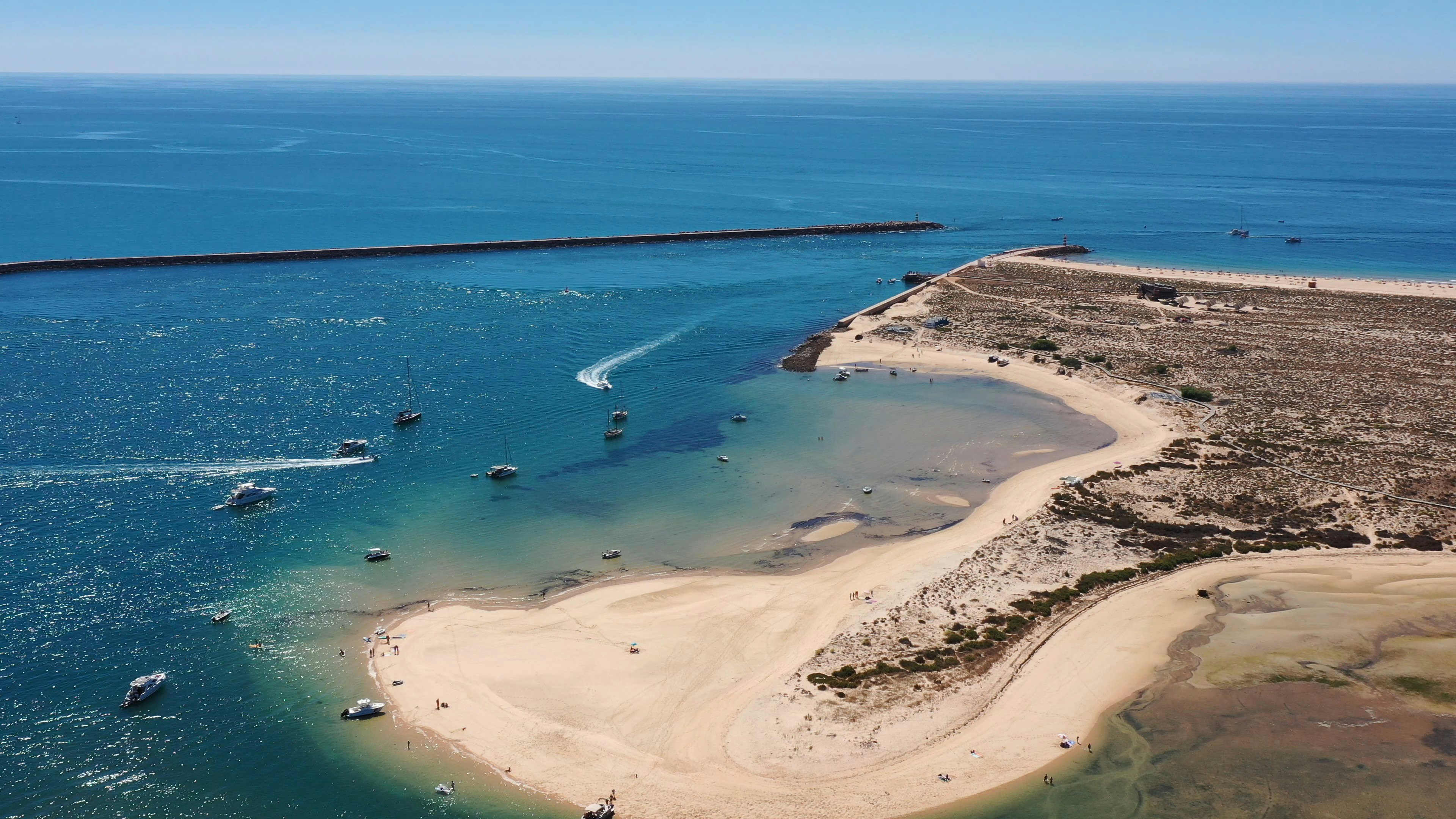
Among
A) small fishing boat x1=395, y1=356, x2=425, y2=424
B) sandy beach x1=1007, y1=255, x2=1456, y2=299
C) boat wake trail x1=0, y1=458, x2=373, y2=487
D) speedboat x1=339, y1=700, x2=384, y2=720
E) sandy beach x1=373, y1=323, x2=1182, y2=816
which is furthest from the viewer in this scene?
sandy beach x1=1007, y1=255, x2=1456, y2=299

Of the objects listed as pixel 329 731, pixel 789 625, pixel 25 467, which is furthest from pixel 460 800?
pixel 25 467

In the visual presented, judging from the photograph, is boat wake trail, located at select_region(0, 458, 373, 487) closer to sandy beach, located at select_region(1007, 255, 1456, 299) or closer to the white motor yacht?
the white motor yacht

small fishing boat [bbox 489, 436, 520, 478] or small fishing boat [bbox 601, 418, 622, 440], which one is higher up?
small fishing boat [bbox 601, 418, 622, 440]

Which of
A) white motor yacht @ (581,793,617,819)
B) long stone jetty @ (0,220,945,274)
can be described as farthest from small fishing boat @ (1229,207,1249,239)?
white motor yacht @ (581,793,617,819)

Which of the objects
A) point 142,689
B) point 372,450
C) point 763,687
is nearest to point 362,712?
point 142,689

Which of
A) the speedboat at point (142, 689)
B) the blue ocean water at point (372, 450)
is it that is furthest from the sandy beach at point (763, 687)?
the speedboat at point (142, 689)

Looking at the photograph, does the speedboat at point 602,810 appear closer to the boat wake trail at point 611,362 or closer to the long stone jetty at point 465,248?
the boat wake trail at point 611,362
